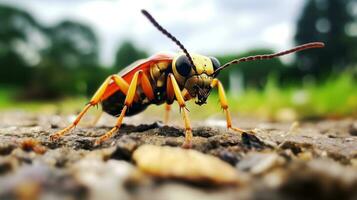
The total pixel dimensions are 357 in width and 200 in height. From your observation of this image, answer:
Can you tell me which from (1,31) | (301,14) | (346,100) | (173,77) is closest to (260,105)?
(346,100)

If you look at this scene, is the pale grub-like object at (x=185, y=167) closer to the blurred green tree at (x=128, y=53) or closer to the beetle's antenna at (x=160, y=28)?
the beetle's antenna at (x=160, y=28)

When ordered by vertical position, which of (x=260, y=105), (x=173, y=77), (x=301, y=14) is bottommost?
(x=260, y=105)

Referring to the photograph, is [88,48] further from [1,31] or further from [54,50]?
[1,31]

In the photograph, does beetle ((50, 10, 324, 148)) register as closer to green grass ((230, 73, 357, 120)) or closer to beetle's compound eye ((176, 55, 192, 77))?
beetle's compound eye ((176, 55, 192, 77))

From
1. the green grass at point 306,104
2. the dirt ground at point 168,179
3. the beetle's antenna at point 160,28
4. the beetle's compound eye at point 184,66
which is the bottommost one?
the green grass at point 306,104

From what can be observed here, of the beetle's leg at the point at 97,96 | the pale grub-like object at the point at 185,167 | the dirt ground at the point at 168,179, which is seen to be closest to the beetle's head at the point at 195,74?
the beetle's leg at the point at 97,96

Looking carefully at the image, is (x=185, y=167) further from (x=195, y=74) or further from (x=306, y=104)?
(x=306, y=104)

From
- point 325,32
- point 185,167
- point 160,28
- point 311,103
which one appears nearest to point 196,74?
point 160,28
